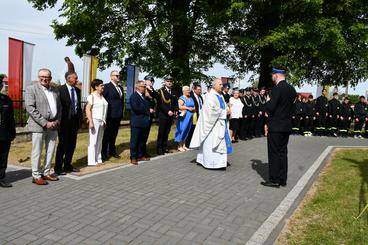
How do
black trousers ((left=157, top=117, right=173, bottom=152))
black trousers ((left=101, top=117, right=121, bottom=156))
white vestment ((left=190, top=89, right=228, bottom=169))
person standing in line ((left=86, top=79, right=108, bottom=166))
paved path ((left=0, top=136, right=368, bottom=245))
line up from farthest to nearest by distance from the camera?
black trousers ((left=157, top=117, right=173, bottom=152))
black trousers ((left=101, top=117, right=121, bottom=156))
white vestment ((left=190, top=89, right=228, bottom=169))
person standing in line ((left=86, top=79, right=108, bottom=166))
paved path ((left=0, top=136, right=368, bottom=245))

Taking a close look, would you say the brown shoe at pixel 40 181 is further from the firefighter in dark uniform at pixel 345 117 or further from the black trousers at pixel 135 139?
the firefighter in dark uniform at pixel 345 117

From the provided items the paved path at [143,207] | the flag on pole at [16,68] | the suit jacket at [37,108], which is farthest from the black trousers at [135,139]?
the flag on pole at [16,68]

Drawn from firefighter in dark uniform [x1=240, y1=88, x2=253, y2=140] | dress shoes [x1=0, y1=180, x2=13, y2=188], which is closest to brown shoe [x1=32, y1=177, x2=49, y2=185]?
dress shoes [x1=0, y1=180, x2=13, y2=188]

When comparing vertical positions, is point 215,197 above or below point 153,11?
below

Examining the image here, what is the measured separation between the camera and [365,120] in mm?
19172

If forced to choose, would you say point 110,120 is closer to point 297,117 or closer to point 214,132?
point 214,132

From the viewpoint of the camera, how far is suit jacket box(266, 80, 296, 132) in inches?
294

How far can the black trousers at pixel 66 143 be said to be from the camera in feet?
25.6

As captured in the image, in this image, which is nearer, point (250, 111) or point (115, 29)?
point (250, 111)

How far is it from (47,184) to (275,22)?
16984mm

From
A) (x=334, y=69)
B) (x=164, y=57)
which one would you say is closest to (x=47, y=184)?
(x=164, y=57)

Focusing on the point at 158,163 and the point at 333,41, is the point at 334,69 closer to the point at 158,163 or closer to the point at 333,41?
the point at 333,41

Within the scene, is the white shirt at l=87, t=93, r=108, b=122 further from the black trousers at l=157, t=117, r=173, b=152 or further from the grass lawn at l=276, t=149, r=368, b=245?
the grass lawn at l=276, t=149, r=368, b=245

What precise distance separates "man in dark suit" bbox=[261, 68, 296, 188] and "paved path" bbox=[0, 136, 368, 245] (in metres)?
0.36
